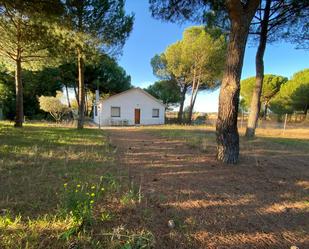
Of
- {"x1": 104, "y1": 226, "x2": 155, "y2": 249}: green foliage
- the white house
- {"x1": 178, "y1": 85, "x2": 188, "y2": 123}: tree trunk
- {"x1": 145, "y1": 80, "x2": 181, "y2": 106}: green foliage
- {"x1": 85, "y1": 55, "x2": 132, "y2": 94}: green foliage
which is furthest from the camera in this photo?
{"x1": 145, "y1": 80, "x2": 181, "y2": 106}: green foliage

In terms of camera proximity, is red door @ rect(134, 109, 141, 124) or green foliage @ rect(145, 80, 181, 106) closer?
red door @ rect(134, 109, 141, 124)

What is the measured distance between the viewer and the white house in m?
22.0

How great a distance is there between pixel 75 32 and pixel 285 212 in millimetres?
8751

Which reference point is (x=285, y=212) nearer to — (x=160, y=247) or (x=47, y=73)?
(x=160, y=247)

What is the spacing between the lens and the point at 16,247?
1610 millimetres

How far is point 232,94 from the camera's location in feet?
14.3

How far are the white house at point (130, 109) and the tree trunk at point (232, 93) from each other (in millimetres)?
18225

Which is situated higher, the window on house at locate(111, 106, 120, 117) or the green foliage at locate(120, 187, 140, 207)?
the window on house at locate(111, 106, 120, 117)

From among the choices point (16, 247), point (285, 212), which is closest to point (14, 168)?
point (16, 247)

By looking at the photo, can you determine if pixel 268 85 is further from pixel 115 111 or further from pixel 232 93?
pixel 232 93

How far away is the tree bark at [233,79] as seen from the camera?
171 inches

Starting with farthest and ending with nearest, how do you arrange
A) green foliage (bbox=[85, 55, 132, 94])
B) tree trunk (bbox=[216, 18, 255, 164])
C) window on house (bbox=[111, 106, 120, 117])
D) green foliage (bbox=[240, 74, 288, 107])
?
green foliage (bbox=[240, 74, 288, 107]) → green foliage (bbox=[85, 55, 132, 94]) → window on house (bbox=[111, 106, 120, 117]) → tree trunk (bbox=[216, 18, 255, 164])

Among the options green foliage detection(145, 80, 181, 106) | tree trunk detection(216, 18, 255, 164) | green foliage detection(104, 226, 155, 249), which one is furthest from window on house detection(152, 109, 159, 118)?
green foliage detection(104, 226, 155, 249)

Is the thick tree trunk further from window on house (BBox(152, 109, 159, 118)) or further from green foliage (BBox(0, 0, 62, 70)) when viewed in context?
window on house (BBox(152, 109, 159, 118))
